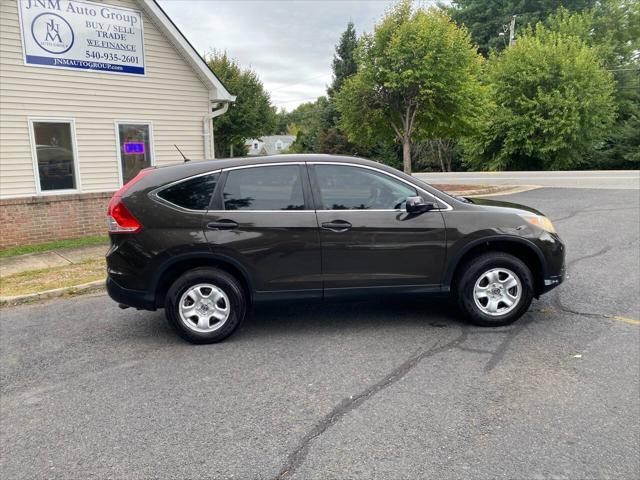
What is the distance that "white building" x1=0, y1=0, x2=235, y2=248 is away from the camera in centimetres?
930

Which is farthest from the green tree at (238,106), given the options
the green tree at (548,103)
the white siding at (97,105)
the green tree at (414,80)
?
the white siding at (97,105)

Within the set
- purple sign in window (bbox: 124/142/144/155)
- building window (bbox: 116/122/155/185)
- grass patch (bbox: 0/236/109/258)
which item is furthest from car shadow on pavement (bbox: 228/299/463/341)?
purple sign in window (bbox: 124/142/144/155)

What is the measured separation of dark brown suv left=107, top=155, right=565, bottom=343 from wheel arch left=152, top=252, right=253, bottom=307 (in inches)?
0.4

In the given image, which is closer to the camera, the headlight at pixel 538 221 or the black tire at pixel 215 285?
the black tire at pixel 215 285

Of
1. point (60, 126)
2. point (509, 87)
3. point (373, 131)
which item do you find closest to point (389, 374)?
point (60, 126)

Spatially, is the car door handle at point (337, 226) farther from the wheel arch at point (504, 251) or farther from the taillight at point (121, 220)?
the taillight at point (121, 220)

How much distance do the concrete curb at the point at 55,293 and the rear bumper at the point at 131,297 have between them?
2.29 meters

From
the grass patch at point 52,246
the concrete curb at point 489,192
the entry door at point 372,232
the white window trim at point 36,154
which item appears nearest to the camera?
the entry door at point 372,232

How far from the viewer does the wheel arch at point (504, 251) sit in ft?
15.6

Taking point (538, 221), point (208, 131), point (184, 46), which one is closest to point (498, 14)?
point (208, 131)

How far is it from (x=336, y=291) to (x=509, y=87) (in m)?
21.3

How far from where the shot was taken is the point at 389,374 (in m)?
3.91

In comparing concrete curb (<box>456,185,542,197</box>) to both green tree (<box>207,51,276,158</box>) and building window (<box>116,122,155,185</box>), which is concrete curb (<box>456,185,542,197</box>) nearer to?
building window (<box>116,122,155,185</box>)

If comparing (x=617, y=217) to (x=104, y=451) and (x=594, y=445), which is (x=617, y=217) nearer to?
(x=594, y=445)
